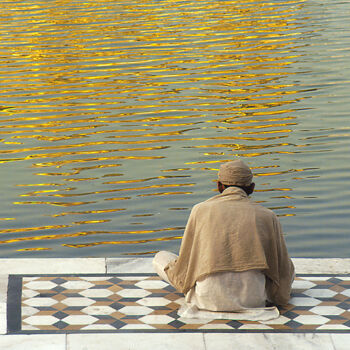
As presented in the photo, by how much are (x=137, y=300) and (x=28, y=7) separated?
19.6 meters

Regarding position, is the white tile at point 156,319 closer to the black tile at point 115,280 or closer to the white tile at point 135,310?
the white tile at point 135,310

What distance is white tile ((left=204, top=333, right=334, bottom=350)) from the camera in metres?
5.61

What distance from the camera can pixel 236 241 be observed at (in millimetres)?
6039

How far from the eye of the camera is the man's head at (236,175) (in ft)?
20.0

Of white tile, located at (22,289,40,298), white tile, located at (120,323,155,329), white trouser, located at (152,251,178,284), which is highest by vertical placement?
white trouser, located at (152,251,178,284)

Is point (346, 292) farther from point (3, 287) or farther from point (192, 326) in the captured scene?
point (3, 287)

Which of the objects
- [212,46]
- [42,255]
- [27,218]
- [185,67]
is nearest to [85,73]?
[185,67]

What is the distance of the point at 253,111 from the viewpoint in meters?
13.2

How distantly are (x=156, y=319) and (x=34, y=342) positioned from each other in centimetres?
83

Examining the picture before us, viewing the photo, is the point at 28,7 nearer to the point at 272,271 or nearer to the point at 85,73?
the point at 85,73

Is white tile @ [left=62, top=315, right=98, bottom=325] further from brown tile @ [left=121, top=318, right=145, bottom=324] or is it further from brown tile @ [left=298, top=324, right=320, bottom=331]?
brown tile @ [left=298, top=324, right=320, bottom=331]

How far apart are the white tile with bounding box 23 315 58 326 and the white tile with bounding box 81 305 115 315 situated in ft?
0.79

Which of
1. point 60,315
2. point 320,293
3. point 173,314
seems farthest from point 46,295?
point 320,293

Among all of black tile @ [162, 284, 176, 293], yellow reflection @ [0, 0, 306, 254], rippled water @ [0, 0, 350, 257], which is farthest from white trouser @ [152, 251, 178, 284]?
yellow reflection @ [0, 0, 306, 254]
